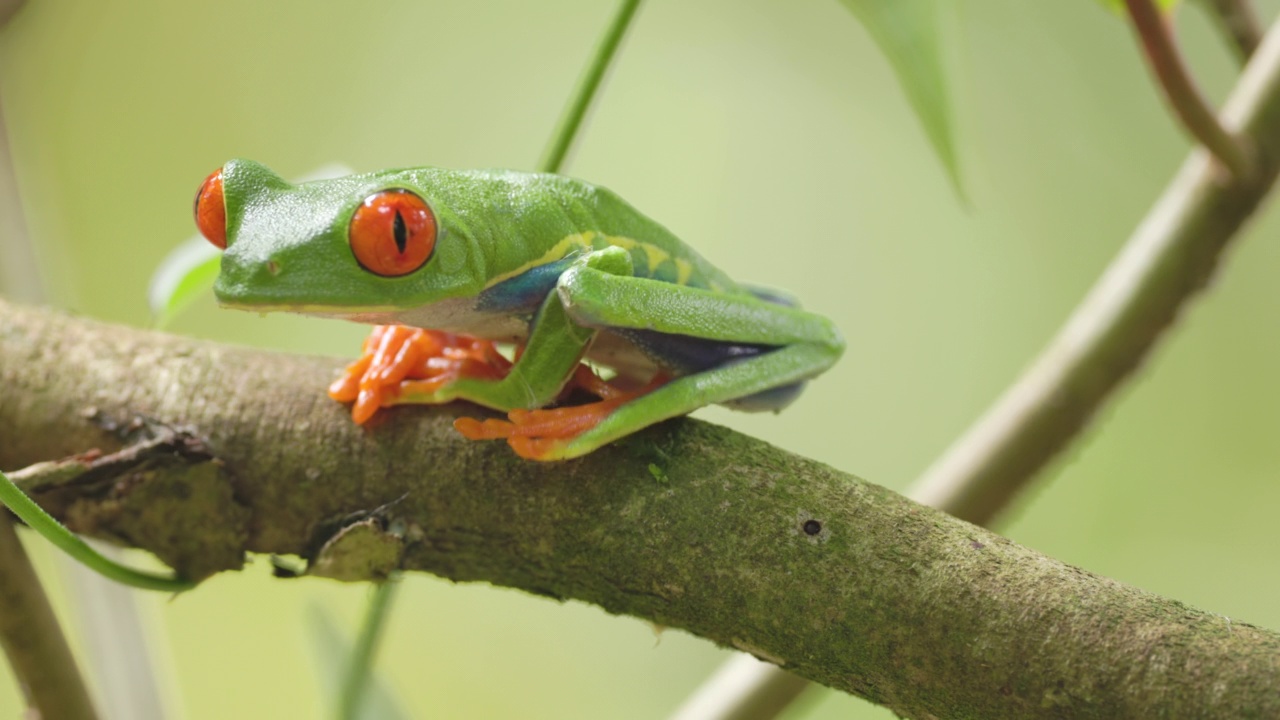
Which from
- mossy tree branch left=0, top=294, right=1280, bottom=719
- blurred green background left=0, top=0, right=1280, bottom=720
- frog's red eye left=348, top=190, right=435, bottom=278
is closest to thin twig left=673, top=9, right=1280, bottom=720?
mossy tree branch left=0, top=294, right=1280, bottom=719

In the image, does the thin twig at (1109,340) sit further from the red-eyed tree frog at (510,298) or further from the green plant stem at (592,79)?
the green plant stem at (592,79)

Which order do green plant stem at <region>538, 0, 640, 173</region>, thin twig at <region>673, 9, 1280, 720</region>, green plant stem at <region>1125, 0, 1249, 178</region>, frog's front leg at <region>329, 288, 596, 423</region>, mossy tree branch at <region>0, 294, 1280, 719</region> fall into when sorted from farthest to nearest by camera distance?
1. thin twig at <region>673, 9, 1280, 720</region>
2. green plant stem at <region>1125, 0, 1249, 178</region>
3. green plant stem at <region>538, 0, 640, 173</region>
4. frog's front leg at <region>329, 288, 596, 423</region>
5. mossy tree branch at <region>0, 294, 1280, 719</region>

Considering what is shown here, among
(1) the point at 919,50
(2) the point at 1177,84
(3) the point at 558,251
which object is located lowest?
(3) the point at 558,251

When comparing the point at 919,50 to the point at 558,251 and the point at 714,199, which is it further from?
the point at 714,199

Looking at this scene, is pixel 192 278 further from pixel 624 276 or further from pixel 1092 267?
pixel 1092 267

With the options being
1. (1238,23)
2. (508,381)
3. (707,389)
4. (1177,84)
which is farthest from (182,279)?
(1238,23)

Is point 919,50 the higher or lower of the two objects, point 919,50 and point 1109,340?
the higher

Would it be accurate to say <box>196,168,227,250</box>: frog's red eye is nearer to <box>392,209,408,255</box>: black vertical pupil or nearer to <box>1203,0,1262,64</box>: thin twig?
<box>392,209,408,255</box>: black vertical pupil
